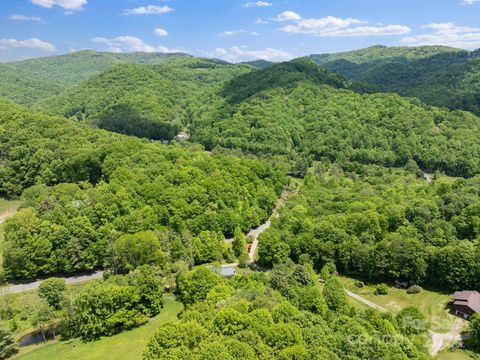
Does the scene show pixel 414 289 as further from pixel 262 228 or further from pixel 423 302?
pixel 262 228

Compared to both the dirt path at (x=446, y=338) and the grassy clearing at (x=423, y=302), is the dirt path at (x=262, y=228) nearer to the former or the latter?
the grassy clearing at (x=423, y=302)

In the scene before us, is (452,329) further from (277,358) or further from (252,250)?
(252,250)

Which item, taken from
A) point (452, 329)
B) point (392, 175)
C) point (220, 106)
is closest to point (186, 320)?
point (452, 329)

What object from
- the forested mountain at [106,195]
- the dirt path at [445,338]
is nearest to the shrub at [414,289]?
the dirt path at [445,338]

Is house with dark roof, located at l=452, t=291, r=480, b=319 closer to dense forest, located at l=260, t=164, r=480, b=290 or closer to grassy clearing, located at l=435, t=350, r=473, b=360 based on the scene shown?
dense forest, located at l=260, t=164, r=480, b=290

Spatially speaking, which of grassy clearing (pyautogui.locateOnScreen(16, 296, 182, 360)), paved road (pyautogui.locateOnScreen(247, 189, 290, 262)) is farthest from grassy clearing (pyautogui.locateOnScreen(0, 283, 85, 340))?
paved road (pyautogui.locateOnScreen(247, 189, 290, 262))

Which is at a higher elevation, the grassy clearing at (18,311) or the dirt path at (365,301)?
the grassy clearing at (18,311)
